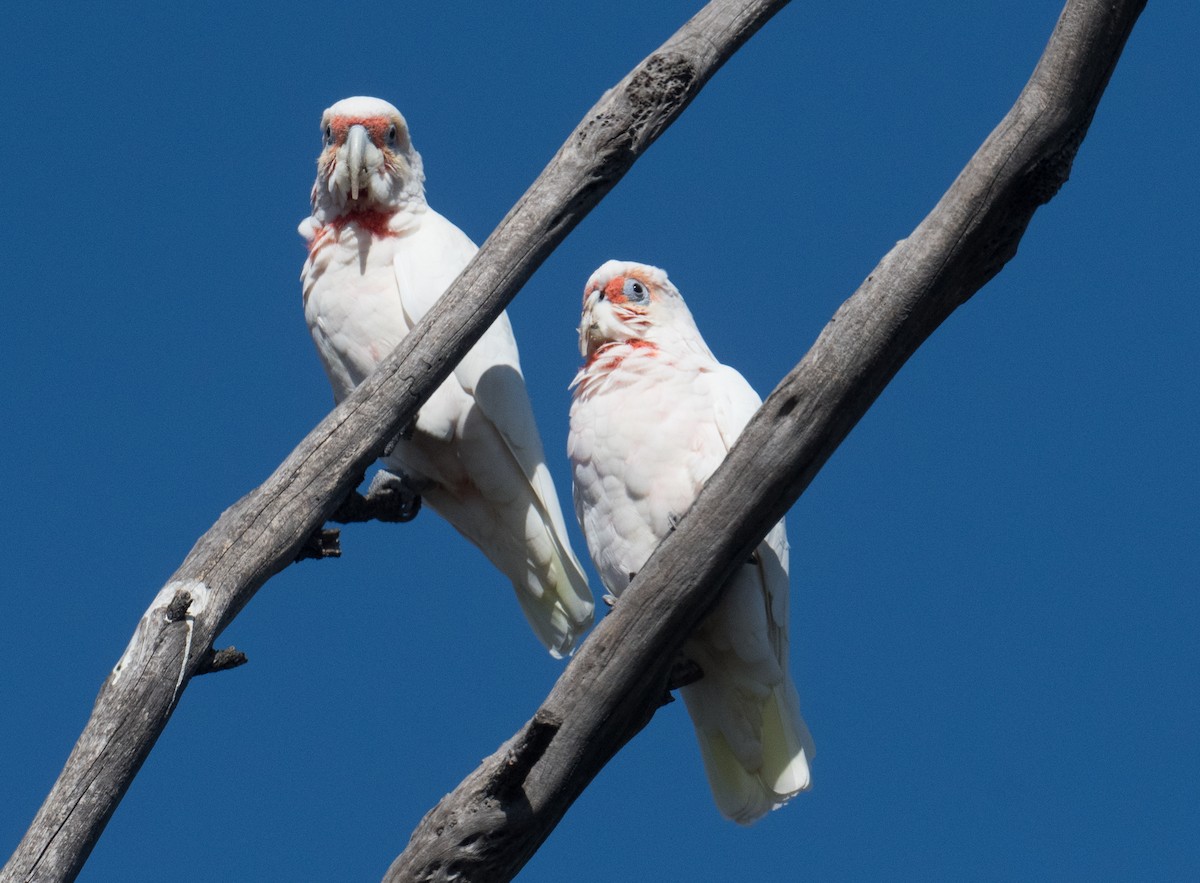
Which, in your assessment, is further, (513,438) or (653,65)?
(513,438)

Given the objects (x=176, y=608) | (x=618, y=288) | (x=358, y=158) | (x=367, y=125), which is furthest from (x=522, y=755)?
(x=367, y=125)

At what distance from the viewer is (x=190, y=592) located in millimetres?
3576

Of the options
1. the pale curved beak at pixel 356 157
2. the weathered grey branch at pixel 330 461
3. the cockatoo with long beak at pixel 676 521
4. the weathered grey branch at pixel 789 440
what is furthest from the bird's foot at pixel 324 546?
the pale curved beak at pixel 356 157

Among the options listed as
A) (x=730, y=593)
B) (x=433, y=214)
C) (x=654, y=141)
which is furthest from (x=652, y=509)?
(x=433, y=214)

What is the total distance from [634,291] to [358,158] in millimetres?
1059

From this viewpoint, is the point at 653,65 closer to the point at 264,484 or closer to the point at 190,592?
the point at 264,484

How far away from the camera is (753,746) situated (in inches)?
185

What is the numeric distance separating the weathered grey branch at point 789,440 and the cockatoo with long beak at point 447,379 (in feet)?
5.65

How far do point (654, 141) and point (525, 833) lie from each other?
180cm

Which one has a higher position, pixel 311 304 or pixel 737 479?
pixel 311 304

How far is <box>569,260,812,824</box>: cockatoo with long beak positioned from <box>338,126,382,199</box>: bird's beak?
115cm

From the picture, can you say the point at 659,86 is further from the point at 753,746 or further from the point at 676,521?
the point at 753,746

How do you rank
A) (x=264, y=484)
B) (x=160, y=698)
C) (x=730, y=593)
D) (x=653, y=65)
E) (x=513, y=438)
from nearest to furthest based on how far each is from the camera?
1. (x=160, y=698)
2. (x=264, y=484)
3. (x=653, y=65)
4. (x=730, y=593)
5. (x=513, y=438)

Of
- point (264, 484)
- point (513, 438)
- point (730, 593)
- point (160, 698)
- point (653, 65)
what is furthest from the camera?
point (513, 438)
